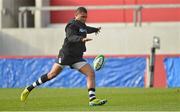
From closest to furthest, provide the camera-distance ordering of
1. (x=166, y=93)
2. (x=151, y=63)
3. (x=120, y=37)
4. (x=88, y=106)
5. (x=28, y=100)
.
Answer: (x=88, y=106) < (x=28, y=100) < (x=166, y=93) < (x=151, y=63) < (x=120, y=37)

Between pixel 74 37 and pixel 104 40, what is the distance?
16862 mm

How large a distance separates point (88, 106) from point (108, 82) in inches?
395

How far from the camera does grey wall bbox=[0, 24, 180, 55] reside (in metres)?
→ 30.7

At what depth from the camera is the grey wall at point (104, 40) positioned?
101 feet

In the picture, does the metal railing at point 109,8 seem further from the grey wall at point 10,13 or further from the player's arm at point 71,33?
the player's arm at point 71,33

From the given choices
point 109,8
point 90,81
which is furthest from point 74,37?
point 109,8

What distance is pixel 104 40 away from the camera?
3088cm

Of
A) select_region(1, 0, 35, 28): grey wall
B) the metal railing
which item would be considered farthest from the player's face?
select_region(1, 0, 35, 28): grey wall

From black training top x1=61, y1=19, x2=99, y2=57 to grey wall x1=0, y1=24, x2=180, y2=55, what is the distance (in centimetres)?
1555

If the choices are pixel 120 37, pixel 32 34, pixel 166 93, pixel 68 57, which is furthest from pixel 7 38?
pixel 68 57

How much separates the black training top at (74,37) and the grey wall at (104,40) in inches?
612

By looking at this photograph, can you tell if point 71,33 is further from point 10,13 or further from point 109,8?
point 10,13

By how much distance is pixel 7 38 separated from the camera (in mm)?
31703

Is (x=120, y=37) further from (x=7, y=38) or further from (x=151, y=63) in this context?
(x=151, y=63)
